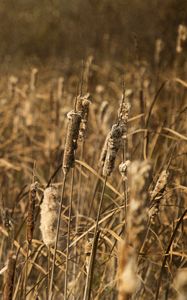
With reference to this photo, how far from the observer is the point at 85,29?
733 centimetres

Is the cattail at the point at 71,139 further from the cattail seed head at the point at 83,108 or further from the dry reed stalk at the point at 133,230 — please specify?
the dry reed stalk at the point at 133,230

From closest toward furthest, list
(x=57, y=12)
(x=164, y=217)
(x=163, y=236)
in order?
1. (x=163, y=236)
2. (x=164, y=217)
3. (x=57, y=12)

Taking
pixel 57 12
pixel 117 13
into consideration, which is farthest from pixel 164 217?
pixel 117 13

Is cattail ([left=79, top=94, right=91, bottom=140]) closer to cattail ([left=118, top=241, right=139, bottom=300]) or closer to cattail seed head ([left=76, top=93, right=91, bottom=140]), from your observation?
cattail seed head ([left=76, top=93, right=91, bottom=140])

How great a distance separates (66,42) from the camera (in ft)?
34.1

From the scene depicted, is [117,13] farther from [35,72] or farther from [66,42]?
[35,72]

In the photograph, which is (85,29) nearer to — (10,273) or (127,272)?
(10,273)

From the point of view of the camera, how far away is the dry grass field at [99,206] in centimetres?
125

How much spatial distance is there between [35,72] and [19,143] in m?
1.14

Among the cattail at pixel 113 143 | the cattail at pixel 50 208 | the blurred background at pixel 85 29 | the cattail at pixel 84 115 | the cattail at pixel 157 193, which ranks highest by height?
the blurred background at pixel 85 29

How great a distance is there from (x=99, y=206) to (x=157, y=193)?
0.72ft

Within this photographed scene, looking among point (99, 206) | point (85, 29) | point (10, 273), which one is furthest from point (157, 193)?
point (85, 29)

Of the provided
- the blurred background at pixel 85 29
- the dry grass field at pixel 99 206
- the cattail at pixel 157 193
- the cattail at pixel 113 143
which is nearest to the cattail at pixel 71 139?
the dry grass field at pixel 99 206

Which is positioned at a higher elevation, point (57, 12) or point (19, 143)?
point (57, 12)
